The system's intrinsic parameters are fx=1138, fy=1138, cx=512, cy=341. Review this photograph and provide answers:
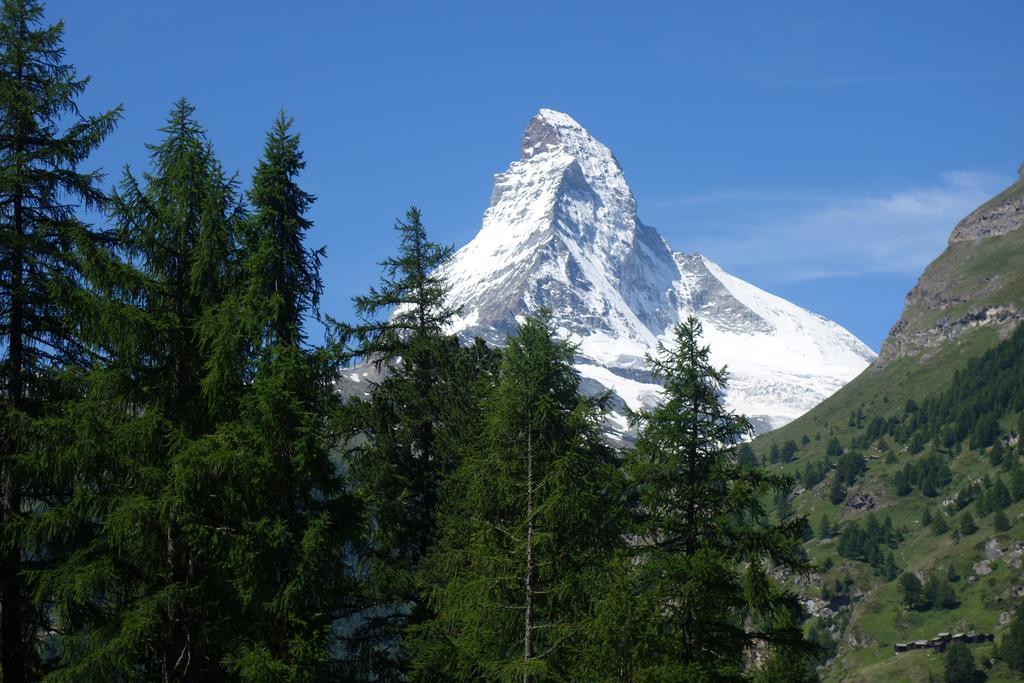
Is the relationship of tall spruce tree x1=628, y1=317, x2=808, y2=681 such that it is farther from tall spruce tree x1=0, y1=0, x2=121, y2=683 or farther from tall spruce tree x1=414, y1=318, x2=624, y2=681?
tall spruce tree x1=0, y1=0, x2=121, y2=683

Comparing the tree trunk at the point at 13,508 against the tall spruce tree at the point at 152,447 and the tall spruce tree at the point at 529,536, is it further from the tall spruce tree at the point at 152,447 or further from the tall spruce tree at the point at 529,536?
the tall spruce tree at the point at 529,536

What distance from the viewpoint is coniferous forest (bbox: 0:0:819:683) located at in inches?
866

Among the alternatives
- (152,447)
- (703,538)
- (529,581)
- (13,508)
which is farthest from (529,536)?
(13,508)

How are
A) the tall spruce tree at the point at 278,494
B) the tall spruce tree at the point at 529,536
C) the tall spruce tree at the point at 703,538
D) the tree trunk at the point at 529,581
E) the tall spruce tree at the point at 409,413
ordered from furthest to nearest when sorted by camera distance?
the tall spruce tree at the point at 409,413 → the tall spruce tree at the point at 703,538 → the tall spruce tree at the point at 529,536 → the tree trunk at the point at 529,581 → the tall spruce tree at the point at 278,494

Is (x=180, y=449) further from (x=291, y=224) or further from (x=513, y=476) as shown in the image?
(x=513, y=476)

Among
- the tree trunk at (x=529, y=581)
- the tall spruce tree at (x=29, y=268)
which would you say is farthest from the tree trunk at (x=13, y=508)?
the tree trunk at (x=529, y=581)

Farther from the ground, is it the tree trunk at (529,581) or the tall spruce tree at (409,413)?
the tall spruce tree at (409,413)

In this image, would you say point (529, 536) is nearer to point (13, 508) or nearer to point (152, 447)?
point (152, 447)

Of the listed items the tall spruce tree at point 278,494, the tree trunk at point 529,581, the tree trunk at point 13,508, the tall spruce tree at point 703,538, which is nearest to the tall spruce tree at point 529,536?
the tree trunk at point 529,581

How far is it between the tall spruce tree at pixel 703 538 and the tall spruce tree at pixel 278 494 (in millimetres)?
8883

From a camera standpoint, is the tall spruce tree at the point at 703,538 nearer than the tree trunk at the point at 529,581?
No

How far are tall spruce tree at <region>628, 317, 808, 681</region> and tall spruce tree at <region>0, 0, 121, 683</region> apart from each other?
46.1 ft

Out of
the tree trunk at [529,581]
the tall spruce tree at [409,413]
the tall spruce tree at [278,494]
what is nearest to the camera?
the tall spruce tree at [278,494]

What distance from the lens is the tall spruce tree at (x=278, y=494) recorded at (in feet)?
70.9
